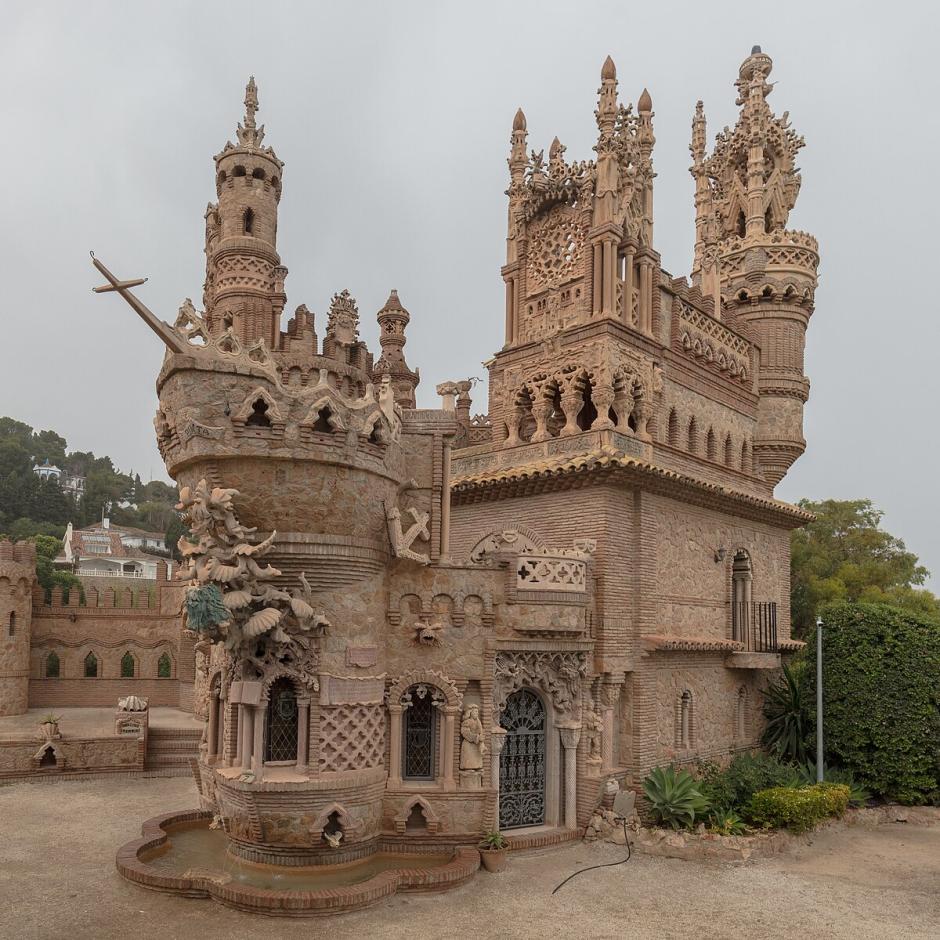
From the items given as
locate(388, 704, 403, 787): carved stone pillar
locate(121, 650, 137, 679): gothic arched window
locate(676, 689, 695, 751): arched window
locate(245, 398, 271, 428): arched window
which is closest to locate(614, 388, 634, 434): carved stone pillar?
locate(676, 689, 695, 751): arched window

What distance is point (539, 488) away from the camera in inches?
744

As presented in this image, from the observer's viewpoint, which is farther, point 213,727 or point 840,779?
point 840,779

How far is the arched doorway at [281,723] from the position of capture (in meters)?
14.7

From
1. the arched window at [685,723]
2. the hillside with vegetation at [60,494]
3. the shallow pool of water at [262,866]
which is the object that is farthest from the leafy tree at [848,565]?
the hillside with vegetation at [60,494]

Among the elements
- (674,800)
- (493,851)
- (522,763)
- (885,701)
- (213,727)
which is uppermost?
(885,701)

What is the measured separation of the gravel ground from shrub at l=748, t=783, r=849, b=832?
1.71ft

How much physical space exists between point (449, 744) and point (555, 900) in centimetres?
316

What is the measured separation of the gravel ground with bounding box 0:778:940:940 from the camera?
39.5 feet

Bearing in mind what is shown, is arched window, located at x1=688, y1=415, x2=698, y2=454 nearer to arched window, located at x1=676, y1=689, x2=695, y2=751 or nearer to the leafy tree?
arched window, located at x1=676, y1=689, x2=695, y2=751

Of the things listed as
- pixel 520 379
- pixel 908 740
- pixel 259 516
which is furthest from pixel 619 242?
pixel 908 740

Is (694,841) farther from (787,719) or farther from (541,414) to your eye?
(541,414)

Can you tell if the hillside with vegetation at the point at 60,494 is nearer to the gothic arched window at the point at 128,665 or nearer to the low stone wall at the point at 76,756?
the gothic arched window at the point at 128,665

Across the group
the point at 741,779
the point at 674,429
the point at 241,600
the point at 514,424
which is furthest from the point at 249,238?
the point at 741,779

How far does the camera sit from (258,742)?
46.3 feet
